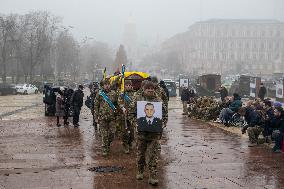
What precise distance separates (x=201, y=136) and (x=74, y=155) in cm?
542

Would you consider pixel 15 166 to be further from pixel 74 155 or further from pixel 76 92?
pixel 76 92

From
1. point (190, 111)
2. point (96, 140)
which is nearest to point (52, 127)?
point (96, 140)

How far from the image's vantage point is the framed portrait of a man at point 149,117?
8922mm

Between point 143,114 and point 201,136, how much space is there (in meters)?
7.60

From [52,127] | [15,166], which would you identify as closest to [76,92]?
[52,127]

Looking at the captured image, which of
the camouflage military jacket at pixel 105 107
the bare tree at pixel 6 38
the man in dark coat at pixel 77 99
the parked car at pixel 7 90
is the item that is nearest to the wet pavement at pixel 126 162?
the camouflage military jacket at pixel 105 107

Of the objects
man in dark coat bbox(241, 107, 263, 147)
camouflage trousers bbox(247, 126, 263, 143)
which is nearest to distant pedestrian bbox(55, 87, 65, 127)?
man in dark coat bbox(241, 107, 263, 147)

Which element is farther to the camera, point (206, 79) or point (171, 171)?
point (206, 79)

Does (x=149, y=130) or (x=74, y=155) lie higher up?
(x=149, y=130)

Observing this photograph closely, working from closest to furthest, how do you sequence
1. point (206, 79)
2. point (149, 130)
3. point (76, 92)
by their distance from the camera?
point (149, 130) < point (76, 92) < point (206, 79)

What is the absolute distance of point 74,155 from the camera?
12.1 meters

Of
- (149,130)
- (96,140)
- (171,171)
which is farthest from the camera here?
(96,140)

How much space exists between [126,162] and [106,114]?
55.9 inches

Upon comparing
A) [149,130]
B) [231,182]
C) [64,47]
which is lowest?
[231,182]
